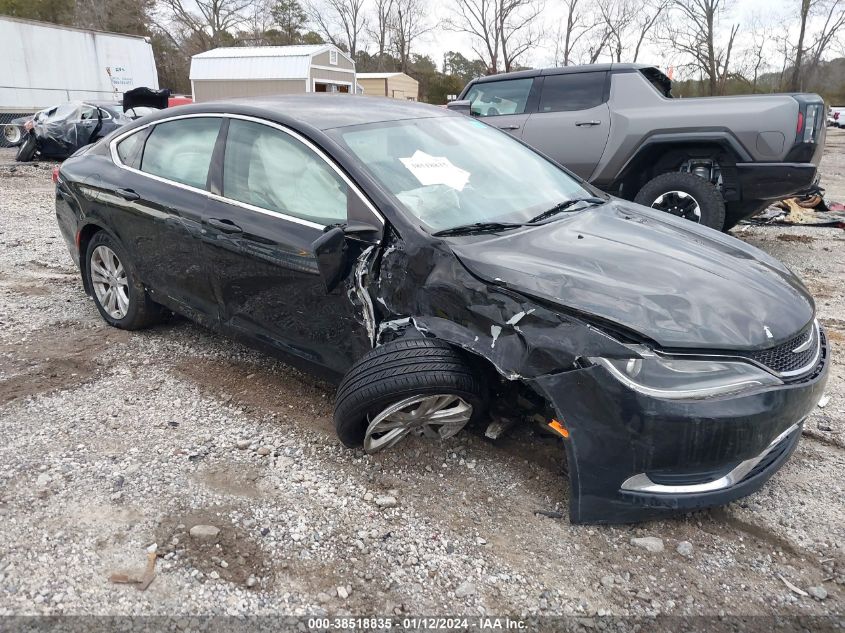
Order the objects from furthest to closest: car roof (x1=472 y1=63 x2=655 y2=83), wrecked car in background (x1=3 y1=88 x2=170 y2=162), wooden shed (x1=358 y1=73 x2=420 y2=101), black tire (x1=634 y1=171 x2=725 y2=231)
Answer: wooden shed (x1=358 y1=73 x2=420 y2=101) < wrecked car in background (x1=3 y1=88 x2=170 y2=162) < car roof (x1=472 y1=63 x2=655 y2=83) < black tire (x1=634 y1=171 x2=725 y2=231)

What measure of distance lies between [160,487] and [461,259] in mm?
1624

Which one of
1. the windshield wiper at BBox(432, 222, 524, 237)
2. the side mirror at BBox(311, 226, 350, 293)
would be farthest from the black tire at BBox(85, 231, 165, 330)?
the windshield wiper at BBox(432, 222, 524, 237)

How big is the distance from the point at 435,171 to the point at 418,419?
121 cm

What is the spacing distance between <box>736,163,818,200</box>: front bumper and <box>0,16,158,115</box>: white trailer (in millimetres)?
20040

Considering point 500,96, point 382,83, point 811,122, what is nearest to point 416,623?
point 811,122

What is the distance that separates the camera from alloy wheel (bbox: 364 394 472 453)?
254 cm

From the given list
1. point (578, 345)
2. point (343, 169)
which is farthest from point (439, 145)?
point (578, 345)

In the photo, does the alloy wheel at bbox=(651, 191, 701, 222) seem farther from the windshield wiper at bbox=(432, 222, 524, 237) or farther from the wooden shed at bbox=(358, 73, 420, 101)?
the wooden shed at bbox=(358, 73, 420, 101)

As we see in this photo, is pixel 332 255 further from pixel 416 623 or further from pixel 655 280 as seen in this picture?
pixel 416 623

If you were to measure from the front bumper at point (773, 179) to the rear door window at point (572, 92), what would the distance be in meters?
1.69

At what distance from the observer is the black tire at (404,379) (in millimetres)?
2434

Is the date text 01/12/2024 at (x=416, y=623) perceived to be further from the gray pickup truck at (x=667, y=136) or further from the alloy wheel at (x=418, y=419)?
the gray pickup truck at (x=667, y=136)

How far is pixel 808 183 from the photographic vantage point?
559 centimetres

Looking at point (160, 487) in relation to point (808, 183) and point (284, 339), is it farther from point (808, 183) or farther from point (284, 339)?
point (808, 183)
